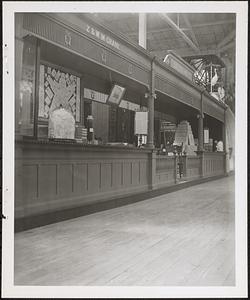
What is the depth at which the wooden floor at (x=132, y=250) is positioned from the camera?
2576 mm

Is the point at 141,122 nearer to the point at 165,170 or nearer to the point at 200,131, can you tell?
the point at 165,170

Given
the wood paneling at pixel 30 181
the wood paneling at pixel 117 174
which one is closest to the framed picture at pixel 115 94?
the wood paneling at pixel 117 174

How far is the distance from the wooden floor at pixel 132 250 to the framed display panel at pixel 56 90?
1.88 m

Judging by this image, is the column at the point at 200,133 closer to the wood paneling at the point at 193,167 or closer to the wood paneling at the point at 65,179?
the wood paneling at the point at 193,167

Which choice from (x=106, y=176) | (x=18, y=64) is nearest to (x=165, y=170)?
(x=106, y=176)

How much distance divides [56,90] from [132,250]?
3302 mm

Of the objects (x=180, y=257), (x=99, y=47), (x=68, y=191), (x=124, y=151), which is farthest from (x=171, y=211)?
(x=99, y=47)

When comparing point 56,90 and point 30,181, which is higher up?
point 56,90

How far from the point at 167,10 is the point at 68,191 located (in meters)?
2.35

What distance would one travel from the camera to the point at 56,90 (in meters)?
5.76

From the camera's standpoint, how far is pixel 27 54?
15.6 ft

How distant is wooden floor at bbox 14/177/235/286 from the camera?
2.58m

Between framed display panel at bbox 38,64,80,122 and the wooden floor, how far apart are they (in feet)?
6.18

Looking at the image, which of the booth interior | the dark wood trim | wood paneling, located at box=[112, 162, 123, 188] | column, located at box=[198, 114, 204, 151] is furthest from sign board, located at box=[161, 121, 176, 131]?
wood paneling, located at box=[112, 162, 123, 188]
